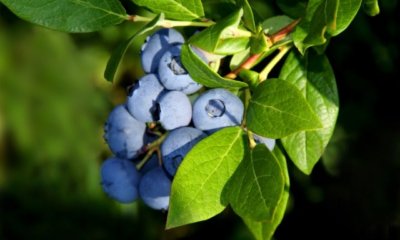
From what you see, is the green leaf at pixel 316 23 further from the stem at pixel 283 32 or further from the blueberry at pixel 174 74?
the blueberry at pixel 174 74

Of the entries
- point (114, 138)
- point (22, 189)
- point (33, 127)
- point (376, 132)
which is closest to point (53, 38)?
point (33, 127)

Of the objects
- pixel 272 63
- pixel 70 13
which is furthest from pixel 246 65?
pixel 70 13

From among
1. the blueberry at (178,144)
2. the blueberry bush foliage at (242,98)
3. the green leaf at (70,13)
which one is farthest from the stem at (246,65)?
the green leaf at (70,13)

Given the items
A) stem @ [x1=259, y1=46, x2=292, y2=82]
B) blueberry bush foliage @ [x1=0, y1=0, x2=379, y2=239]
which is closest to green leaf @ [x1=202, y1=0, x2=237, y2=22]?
blueberry bush foliage @ [x1=0, y1=0, x2=379, y2=239]

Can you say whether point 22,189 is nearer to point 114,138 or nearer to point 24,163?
point 24,163

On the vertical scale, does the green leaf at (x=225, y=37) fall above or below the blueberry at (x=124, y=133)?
above

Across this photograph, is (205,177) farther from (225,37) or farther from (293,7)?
(293,7)
